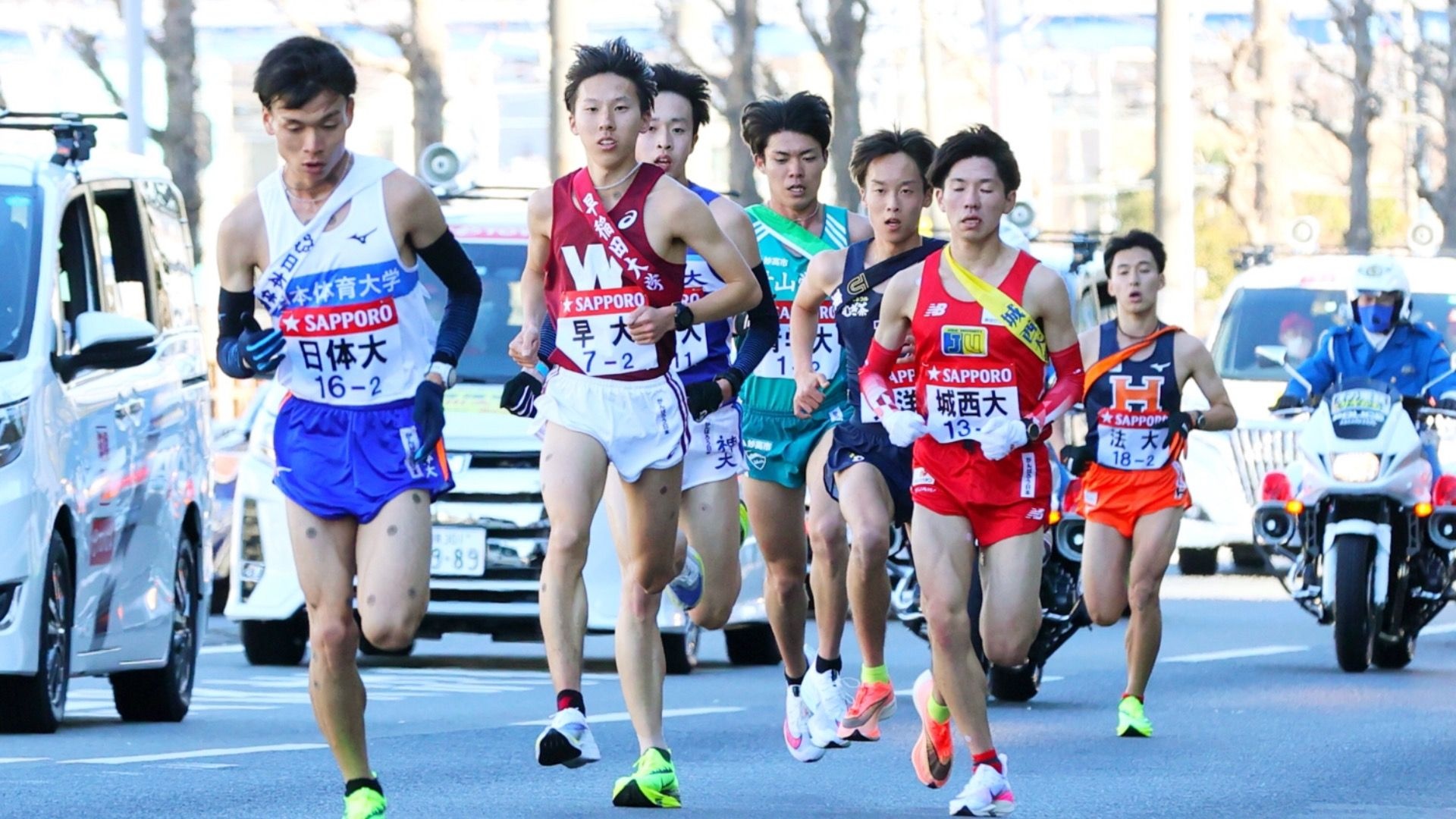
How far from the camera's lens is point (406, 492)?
329 inches

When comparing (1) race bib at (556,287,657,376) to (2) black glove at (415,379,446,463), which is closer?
(2) black glove at (415,379,446,463)

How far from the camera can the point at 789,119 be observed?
450 inches

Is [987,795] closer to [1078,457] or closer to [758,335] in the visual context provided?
[758,335]

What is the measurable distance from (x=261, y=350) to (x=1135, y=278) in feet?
19.2

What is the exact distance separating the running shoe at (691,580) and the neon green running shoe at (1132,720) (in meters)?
2.51

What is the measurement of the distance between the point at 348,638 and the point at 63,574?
364 cm

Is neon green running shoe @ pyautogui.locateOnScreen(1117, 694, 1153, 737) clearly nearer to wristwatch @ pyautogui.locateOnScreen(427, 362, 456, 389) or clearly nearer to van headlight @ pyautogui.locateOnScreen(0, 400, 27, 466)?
van headlight @ pyautogui.locateOnScreen(0, 400, 27, 466)

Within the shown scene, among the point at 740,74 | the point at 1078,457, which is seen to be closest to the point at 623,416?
the point at 1078,457

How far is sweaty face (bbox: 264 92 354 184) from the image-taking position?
27.4 feet

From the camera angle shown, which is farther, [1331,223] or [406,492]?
[1331,223]

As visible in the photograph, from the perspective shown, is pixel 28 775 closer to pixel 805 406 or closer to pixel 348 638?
pixel 348 638

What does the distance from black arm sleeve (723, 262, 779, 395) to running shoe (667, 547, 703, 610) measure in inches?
26.6

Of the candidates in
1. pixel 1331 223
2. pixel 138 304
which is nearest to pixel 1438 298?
pixel 138 304

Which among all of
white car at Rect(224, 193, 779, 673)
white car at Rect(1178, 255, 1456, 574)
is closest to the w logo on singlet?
white car at Rect(224, 193, 779, 673)
